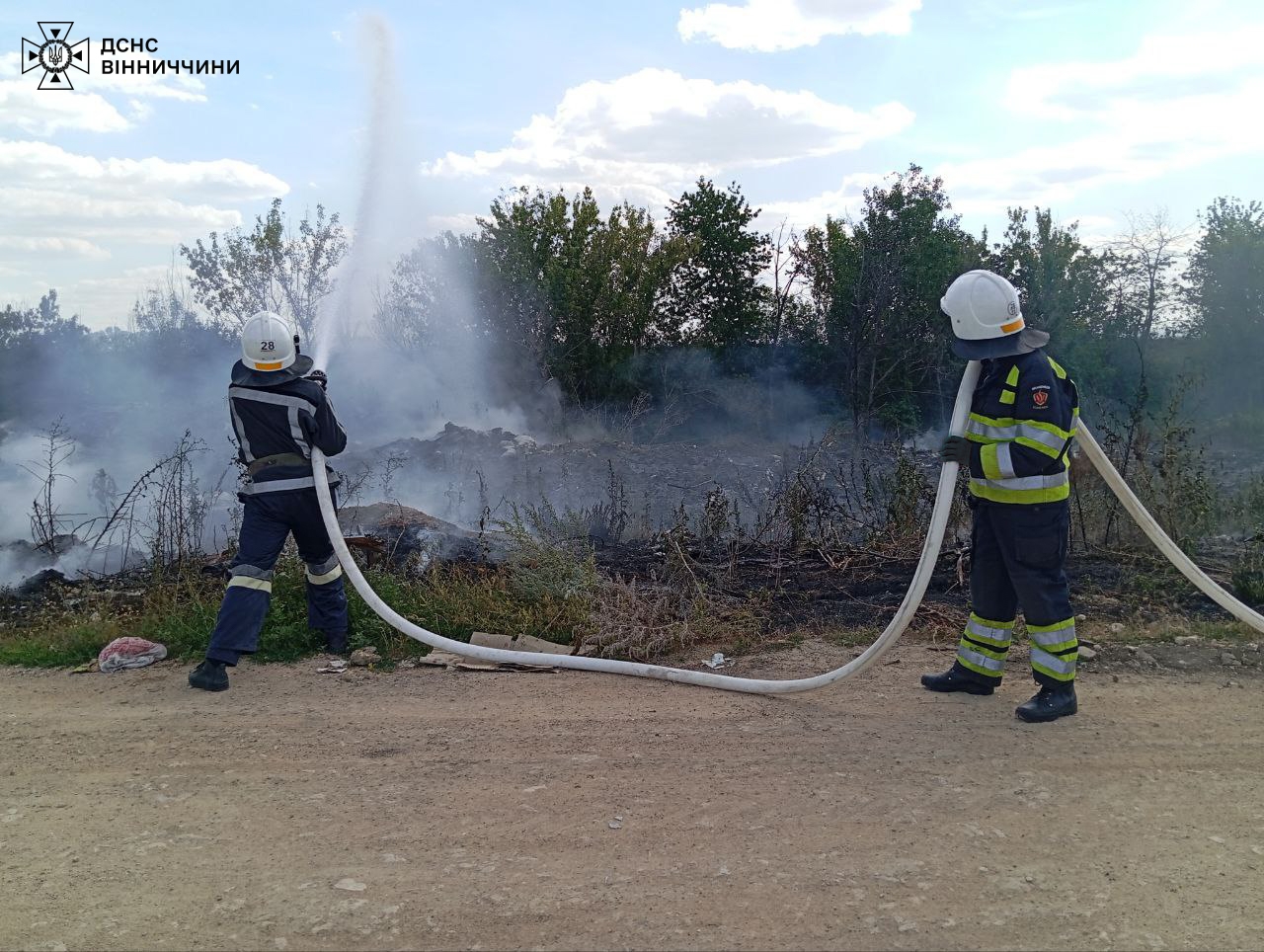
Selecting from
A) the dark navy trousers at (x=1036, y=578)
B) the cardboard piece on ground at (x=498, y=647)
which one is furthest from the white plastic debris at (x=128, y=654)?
the dark navy trousers at (x=1036, y=578)

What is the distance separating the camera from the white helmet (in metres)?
5.28

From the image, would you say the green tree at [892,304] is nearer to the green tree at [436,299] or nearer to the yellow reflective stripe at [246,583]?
the green tree at [436,299]

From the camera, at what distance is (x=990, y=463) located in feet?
14.3

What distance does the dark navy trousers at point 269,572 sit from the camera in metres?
5.16

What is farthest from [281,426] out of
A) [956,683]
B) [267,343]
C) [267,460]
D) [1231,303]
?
[1231,303]

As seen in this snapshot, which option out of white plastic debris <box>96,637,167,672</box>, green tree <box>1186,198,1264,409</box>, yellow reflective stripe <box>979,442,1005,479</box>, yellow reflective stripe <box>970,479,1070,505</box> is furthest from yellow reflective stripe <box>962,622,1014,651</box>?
green tree <box>1186,198,1264,409</box>

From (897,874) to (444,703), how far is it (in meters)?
2.61

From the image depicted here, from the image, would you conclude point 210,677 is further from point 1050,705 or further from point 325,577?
Answer: point 1050,705

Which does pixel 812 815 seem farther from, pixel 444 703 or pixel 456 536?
pixel 456 536

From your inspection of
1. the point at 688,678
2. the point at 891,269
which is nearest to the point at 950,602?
the point at 688,678

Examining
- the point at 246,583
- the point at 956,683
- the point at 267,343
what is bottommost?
the point at 956,683

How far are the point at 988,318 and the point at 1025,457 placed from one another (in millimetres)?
689

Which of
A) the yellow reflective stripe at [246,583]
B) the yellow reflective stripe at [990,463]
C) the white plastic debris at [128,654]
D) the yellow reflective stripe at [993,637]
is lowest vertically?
the white plastic debris at [128,654]

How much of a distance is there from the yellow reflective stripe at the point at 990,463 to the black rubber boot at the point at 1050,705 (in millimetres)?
1042
